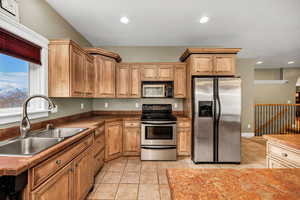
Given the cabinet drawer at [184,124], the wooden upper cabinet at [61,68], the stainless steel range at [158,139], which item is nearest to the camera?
the wooden upper cabinet at [61,68]

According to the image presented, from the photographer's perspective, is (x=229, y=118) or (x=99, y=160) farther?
(x=229, y=118)

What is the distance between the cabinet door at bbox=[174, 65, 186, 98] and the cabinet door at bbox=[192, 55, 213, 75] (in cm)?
41

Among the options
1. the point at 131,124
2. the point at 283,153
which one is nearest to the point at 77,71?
the point at 131,124

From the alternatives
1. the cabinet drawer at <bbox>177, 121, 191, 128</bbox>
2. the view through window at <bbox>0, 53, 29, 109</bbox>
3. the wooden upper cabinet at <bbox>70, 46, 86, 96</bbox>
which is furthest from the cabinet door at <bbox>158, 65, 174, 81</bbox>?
the view through window at <bbox>0, 53, 29, 109</bbox>

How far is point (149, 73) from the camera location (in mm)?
3514

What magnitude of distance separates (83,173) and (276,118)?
7255mm

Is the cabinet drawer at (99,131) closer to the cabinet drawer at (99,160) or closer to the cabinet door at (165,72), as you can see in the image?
the cabinet drawer at (99,160)

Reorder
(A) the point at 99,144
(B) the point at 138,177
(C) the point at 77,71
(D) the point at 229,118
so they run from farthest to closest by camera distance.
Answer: (D) the point at 229,118 < (A) the point at 99,144 < (B) the point at 138,177 < (C) the point at 77,71

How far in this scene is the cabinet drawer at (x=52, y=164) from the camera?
3.39 feet

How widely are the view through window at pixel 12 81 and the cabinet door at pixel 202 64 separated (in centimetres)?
294

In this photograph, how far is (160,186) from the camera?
225 centimetres

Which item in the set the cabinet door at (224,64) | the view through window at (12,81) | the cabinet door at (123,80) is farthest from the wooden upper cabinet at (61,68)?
the cabinet door at (224,64)

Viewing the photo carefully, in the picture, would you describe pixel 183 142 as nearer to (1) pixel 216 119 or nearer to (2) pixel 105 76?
(1) pixel 216 119

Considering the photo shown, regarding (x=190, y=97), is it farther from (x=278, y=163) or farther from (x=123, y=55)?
(x=123, y=55)
